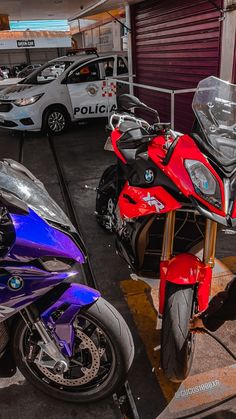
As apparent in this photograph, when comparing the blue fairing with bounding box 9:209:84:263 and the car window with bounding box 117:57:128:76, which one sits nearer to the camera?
the blue fairing with bounding box 9:209:84:263

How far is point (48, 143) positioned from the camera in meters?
8.23

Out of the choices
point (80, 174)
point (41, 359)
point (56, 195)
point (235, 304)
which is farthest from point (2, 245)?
point (80, 174)

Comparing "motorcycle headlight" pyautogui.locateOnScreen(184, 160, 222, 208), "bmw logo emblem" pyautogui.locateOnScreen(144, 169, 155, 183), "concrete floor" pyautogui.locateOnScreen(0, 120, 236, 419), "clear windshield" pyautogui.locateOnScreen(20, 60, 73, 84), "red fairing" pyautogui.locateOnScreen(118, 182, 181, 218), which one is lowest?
"concrete floor" pyautogui.locateOnScreen(0, 120, 236, 419)

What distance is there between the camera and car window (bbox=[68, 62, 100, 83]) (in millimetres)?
8602

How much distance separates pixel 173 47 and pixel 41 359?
6.62m

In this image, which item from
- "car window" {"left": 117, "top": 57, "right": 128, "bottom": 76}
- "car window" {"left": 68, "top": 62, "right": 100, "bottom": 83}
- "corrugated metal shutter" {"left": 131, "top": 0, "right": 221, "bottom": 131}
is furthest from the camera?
"car window" {"left": 117, "top": 57, "right": 128, "bottom": 76}

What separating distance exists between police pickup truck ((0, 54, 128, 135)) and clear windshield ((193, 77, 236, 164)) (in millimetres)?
6437

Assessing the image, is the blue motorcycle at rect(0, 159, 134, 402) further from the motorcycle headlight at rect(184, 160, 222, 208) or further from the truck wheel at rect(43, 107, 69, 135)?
the truck wheel at rect(43, 107, 69, 135)

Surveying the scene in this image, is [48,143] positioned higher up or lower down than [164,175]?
lower down

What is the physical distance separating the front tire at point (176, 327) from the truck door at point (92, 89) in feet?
23.3

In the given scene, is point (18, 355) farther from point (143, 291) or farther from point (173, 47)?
point (173, 47)

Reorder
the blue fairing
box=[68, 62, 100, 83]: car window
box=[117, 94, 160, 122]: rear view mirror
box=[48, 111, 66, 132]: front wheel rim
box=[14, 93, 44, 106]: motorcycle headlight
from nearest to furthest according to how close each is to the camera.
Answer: the blue fairing, box=[117, 94, 160, 122]: rear view mirror, box=[14, 93, 44, 106]: motorcycle headlight, box=[68, 62, 100, 83]: car window, box=[48, 111, 66, 132]: front wheel rim

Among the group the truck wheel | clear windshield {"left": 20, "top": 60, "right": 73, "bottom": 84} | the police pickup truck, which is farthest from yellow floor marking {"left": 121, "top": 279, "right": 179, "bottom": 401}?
clear windshield {"left": 20, "top": 60, "right": 73, "bottom": 84}

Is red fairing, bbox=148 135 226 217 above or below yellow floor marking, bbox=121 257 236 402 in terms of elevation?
above
